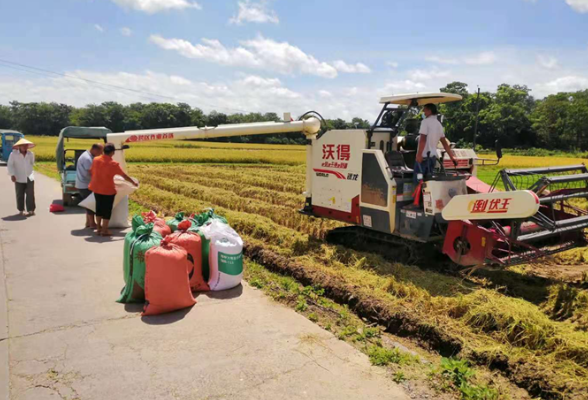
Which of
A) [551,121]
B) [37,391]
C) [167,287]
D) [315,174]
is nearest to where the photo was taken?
[37,391]

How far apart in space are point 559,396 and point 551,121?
81337 millimetres

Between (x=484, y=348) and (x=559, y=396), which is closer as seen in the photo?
(x=559, y=396)

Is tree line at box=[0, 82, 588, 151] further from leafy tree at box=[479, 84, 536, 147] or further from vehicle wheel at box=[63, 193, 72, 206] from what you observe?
vehicle wheel at box=[63, 193, 72, 206]

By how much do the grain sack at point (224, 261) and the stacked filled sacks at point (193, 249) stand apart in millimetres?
142

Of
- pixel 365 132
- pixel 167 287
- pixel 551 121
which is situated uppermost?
pixel 551 121

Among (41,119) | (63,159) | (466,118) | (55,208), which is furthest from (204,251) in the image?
(41,119)

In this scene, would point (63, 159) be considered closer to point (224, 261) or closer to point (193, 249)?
point (193, 249)

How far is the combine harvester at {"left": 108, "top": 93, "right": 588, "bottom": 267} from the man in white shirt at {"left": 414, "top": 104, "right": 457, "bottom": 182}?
19cm

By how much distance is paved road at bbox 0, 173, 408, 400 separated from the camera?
3.56 metres

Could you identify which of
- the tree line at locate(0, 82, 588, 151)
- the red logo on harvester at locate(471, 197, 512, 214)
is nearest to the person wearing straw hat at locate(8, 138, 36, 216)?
the red logo on harvester at locate(471, 197, 512, 214)

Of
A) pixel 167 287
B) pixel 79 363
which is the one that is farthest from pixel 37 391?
pixel 167 287

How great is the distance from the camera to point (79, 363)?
3916 mm

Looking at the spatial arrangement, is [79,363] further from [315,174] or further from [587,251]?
[587,251]

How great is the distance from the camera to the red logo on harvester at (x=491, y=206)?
5.30 m
